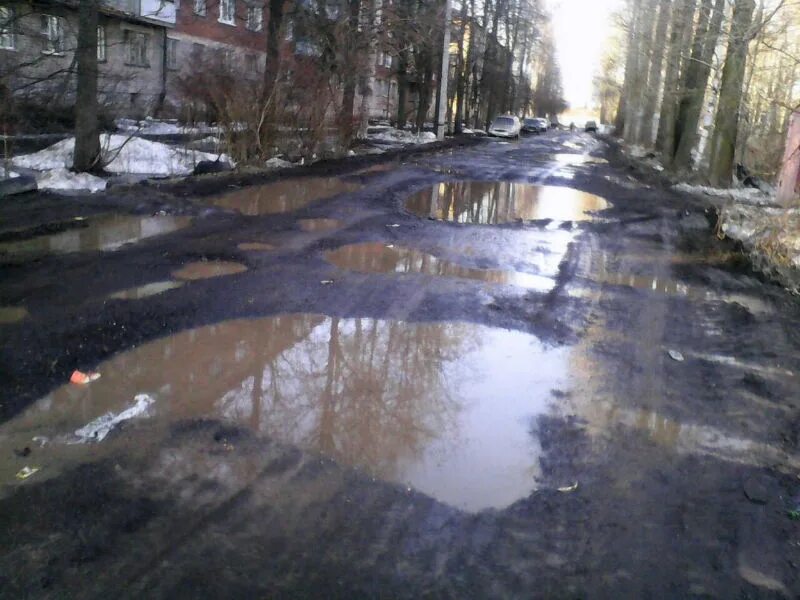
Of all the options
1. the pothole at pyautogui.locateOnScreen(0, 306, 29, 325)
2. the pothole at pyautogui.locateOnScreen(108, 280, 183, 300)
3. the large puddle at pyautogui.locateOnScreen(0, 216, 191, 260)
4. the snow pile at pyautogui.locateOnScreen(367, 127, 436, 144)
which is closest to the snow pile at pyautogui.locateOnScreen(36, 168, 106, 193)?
the large puddle at pyautogui.locateOnScreen(0, 216, 191, 260)

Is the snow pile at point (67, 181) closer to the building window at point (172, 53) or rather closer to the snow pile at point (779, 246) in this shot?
the snow pile at point (779, 246)

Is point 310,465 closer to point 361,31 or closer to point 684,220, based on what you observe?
point 684,220

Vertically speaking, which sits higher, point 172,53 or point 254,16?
point 254,16

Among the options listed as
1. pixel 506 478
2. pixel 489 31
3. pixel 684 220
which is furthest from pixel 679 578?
pixel 489 31

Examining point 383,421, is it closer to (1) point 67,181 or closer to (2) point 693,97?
(1) point 67,181

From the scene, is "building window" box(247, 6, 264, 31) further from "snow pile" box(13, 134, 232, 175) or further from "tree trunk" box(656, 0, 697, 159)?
"tree trunk" box(656, 0, 697, 159)

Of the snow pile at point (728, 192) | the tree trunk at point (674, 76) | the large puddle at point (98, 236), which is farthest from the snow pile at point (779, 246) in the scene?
the tree trunk at point (674, 76)

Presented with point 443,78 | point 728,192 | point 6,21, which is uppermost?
point 443,78

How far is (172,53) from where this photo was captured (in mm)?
36531

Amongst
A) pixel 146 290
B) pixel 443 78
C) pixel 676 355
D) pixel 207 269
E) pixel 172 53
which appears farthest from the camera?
pixel 172 53

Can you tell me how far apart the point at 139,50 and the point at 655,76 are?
85.2 ft

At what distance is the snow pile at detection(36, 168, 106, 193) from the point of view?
537 inches

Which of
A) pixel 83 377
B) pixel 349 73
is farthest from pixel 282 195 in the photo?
pixel 349 73

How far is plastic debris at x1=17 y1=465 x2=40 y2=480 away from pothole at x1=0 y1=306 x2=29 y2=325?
2.69 metres
